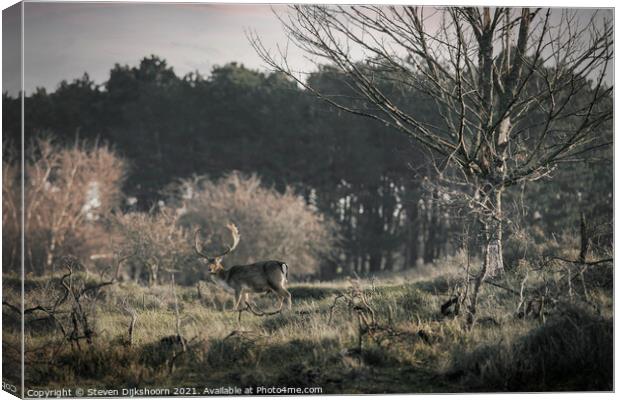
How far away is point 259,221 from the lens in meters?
22.3

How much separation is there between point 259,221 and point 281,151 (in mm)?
3983

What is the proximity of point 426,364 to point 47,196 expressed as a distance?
6.97 meters

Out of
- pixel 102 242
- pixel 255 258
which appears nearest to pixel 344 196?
pixel 255 258

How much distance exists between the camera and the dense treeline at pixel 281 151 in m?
22.9

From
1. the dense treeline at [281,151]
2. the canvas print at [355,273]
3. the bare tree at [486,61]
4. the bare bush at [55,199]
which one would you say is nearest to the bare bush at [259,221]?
the dense treeline at [281,151]

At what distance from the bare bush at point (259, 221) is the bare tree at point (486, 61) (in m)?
11.8

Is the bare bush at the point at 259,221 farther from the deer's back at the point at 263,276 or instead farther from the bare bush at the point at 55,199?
the deer's back at the point at 263,276

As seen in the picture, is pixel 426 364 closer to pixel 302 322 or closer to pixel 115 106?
pixel 302 322

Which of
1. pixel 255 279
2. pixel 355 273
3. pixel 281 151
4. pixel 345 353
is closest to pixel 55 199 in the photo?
pixel 255 279

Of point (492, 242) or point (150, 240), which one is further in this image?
point (150, 240)

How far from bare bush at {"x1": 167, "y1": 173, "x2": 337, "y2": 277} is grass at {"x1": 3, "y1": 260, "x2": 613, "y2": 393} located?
12296 millimetres

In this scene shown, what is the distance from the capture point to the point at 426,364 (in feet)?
28.5

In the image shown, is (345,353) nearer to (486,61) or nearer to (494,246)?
(494,246)

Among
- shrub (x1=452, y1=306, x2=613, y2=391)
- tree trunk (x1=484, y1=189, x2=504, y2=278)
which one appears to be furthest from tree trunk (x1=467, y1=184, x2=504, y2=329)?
shrub (x1=452, y1=306, x2=613, y2=391)
